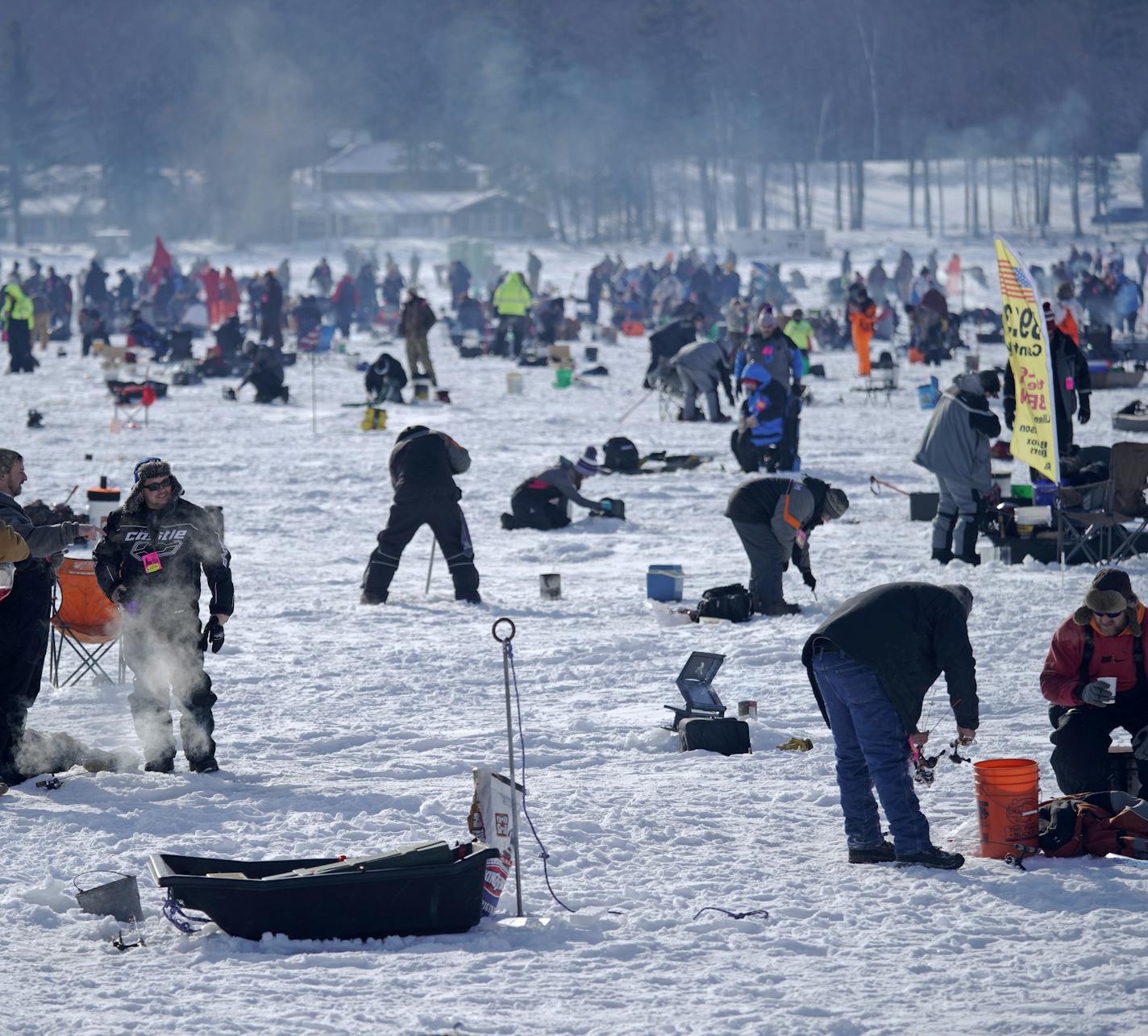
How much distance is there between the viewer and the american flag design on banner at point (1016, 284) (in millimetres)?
10422

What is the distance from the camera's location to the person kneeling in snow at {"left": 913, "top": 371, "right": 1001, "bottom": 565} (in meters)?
11.0

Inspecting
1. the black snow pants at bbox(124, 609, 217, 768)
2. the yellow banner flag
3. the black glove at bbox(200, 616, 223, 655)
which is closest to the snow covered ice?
the black snow pants at bbox(124, 609, 217, 768)

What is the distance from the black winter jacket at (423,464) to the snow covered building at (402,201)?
227ft

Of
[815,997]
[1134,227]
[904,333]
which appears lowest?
[815,997]

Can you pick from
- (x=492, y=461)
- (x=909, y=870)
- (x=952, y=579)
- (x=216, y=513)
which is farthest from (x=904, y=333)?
(x=909, y=870)

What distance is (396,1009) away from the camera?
477 centimetres

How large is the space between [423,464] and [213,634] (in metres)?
3.66

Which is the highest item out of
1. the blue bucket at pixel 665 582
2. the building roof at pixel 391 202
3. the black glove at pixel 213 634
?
the building roof at pixel 391 202

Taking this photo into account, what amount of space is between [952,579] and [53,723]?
17.8ft

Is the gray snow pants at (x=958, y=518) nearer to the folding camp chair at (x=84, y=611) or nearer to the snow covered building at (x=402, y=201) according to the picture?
the folding camp chair at (x=84, y=611)

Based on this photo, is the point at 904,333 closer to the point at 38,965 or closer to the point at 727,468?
the point at 727,468

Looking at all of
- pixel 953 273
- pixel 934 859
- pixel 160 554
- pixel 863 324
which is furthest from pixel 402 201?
pixel 934 859

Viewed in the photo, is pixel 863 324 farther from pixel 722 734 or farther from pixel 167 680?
pixel 167 680

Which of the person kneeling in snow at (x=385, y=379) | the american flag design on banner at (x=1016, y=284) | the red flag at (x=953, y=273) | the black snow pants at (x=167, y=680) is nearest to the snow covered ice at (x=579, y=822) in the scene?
the black snow pants at (x=167, y=680)
